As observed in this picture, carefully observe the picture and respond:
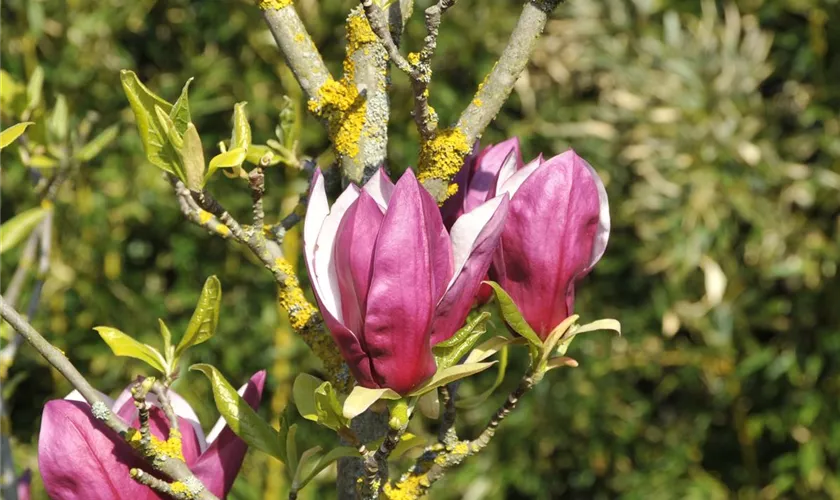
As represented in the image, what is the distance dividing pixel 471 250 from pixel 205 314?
0.54ft

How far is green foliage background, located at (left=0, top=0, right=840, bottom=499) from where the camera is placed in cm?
179

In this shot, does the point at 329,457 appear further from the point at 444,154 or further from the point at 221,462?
the point at 444,154

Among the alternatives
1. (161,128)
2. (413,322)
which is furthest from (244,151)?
(413,322)

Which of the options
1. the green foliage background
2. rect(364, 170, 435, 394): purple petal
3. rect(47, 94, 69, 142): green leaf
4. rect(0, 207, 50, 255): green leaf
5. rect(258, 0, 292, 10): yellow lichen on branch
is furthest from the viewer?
the green foliage background

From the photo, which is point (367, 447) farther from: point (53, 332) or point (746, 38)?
point (746, 38)

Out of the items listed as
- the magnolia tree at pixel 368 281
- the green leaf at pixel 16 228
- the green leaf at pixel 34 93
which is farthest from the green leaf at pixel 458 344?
the green leaf at pixel 34 93

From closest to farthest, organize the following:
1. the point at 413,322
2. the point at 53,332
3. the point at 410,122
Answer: the point at 413,322
the point at 53,332
the point at 410,122

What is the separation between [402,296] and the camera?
485 millimetres

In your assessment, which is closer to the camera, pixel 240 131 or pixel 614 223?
pixel 240 131

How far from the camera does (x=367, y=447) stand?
532 millimetres

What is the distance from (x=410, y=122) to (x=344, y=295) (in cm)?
143

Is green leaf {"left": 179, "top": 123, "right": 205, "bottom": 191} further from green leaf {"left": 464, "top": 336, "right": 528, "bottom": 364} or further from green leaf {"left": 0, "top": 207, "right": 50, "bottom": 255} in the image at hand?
green leaf {"left": 0, "top": 207, "right": 50, "bottom": 255}

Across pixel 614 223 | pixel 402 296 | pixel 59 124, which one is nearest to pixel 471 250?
pixel 402 296

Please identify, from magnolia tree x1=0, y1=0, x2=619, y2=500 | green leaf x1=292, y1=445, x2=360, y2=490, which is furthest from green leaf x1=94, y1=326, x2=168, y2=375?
green leaf x1=292, y1=445, x2=360, y2=490
